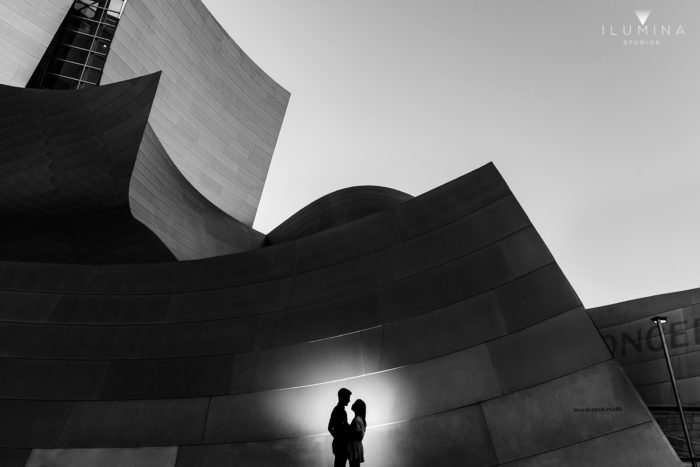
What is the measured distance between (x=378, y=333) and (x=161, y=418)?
12.2 ft

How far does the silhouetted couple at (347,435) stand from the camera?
4855 mm

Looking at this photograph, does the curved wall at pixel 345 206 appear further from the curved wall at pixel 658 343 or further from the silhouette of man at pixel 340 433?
the silhouette of man at pixel 340 433

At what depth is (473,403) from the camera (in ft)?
19.0

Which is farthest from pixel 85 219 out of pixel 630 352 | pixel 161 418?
pixel 630 352

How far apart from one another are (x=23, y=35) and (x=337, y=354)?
23.3m

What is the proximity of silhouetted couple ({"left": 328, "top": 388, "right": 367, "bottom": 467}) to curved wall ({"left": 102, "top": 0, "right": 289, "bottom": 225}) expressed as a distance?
21.9 metres

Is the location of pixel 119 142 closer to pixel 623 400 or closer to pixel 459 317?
pixel 459 317

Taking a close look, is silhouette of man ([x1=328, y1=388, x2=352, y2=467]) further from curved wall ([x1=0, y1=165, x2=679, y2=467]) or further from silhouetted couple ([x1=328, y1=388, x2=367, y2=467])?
curved wall ([x1=0, y1=165, x2=679, y2=467])

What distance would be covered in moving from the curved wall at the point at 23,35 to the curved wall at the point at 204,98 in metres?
2.85

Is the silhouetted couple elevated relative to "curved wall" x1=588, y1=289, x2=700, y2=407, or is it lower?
lower

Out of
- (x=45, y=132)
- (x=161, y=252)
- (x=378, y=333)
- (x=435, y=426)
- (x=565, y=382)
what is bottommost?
(x=435, y=426)

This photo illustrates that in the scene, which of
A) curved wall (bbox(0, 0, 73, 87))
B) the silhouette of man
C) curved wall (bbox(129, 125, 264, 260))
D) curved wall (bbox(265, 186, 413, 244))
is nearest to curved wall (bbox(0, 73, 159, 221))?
curved wall (bbox(129, 125, 264, 260))

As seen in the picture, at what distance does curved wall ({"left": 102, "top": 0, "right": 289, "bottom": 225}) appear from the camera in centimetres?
2455

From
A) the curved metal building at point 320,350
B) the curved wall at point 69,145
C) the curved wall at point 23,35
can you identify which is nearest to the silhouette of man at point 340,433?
the curved metal building at point 320,350
